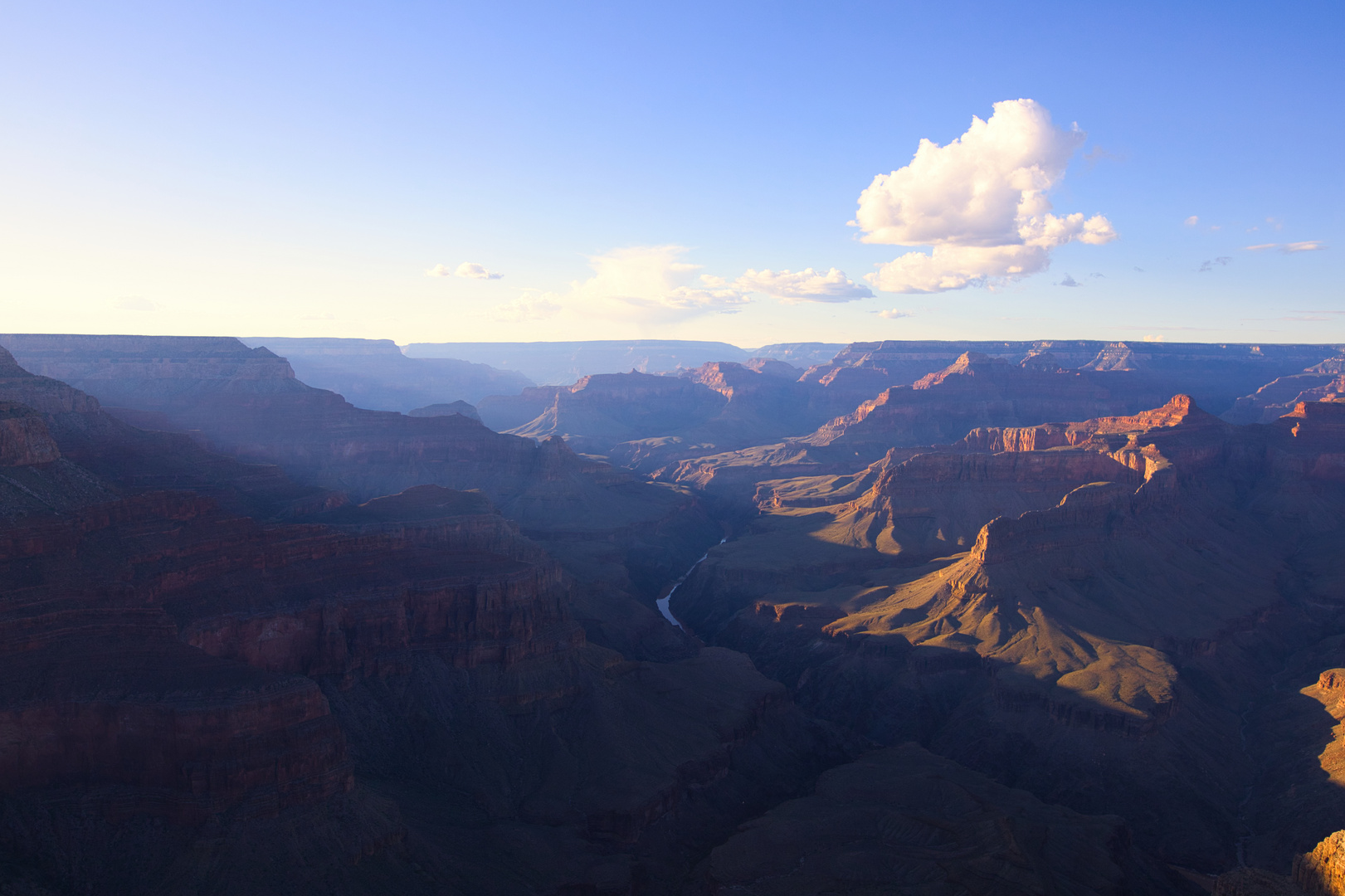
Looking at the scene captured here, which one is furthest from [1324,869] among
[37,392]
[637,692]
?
[37,392]

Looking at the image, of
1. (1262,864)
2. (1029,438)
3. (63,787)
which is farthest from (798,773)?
(1029,438)

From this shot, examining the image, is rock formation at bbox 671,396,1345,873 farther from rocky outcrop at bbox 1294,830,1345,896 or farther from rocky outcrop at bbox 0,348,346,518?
rocky outcrop at bbox 0,348,346,518

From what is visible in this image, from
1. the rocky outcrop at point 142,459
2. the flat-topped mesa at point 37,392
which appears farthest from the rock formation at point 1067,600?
the flat-topped mesa at point 37,392

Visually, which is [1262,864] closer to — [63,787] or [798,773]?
[798,773]

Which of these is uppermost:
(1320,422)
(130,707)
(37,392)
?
(37,392)

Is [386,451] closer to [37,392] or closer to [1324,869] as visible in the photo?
[37,392]

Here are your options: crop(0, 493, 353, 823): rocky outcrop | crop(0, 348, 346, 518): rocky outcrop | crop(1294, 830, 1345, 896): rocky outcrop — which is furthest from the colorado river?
crop(1294, 830, 1345, 896): rocky outcrop
